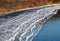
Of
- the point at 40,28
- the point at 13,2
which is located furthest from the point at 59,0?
the point at 40,28

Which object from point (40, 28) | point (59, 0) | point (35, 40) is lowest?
point (59, 0)

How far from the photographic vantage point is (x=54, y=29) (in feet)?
46.8

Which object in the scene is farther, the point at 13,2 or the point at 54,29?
the point at 13,2

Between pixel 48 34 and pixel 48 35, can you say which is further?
pixel 48 34

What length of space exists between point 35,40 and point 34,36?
0.92 meters

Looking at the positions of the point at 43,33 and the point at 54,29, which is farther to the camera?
the point at 54,29

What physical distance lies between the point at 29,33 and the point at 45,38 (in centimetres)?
140

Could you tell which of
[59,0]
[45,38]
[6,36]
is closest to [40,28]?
[45,38]

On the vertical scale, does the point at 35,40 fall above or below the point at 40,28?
above

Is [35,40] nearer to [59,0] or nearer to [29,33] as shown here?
[29,33]

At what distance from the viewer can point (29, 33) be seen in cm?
1291

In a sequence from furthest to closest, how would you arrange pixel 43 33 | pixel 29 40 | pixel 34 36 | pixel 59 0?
pixel 59 0 < pixel 43 33 < pixel 34 36 < pixel 29 40

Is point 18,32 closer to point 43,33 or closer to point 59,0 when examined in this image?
point 43,33

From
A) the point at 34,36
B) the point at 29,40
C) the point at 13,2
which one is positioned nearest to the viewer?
the point at 29,40
